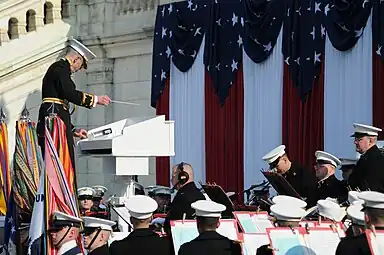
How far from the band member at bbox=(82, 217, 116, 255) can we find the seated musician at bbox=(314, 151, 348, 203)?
7.99 ft

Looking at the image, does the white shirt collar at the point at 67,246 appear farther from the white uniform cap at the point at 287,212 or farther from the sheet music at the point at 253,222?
the sheet music at the point at 253,222

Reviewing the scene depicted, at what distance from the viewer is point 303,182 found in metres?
8.66

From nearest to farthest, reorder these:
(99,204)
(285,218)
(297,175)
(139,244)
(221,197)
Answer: (285,218) → (139,244) → (221,197) → (297,175) → (99,204)

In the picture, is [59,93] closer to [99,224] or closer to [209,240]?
[99,224]

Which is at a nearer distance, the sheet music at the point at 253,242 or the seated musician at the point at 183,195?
the sheet music at the point at 253,242

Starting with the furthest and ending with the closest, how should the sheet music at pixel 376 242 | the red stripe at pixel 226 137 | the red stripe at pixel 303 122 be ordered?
1. the red stripe at pixel 226 137
2. the red stripe at pixel 303 122
3. the sheet music at pixel 376 242

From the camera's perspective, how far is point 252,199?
10.7 meters

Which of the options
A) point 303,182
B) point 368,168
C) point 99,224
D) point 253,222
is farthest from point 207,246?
point 303,182

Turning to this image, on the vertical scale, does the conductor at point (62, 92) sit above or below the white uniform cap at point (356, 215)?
above

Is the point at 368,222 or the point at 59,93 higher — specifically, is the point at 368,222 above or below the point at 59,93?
below

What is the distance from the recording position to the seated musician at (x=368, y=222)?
478 cm

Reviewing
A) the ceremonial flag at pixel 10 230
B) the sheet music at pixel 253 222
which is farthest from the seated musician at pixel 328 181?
the ceremonial flag at pixel 10 230

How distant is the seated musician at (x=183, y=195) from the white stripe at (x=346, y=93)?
3.44m

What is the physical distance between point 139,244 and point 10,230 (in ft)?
7.45
